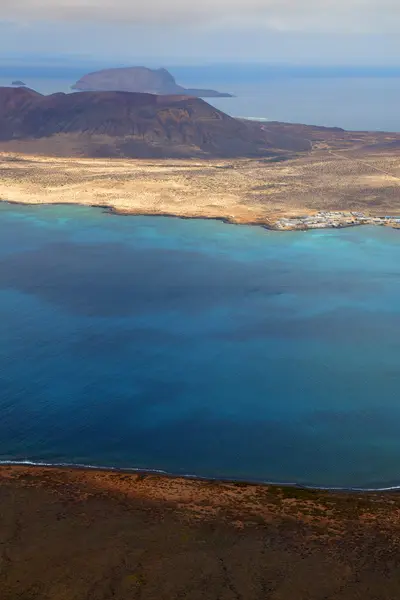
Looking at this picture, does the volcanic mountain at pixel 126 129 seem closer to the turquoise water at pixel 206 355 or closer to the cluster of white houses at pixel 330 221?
the cluster of white houses at pixel 330 221

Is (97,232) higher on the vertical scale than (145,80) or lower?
lower

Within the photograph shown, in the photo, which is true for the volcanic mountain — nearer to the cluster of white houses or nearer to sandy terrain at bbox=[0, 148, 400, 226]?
sandy terrain at bbox=[0, 148, 400, 226]

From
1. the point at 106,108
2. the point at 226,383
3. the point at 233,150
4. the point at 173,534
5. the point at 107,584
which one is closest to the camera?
the point at 107,584

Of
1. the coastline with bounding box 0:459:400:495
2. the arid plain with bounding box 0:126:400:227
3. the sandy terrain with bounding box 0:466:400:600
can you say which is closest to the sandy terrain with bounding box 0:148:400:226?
the arid plain with bounding box 0:126:400:227

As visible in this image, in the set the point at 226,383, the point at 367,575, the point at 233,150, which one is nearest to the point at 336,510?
the point at 367,575

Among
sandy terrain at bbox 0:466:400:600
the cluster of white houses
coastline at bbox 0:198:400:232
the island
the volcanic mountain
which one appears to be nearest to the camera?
sandy terrain at bbox 0:466:400:600

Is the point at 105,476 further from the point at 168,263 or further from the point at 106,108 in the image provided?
the point at 106,108
